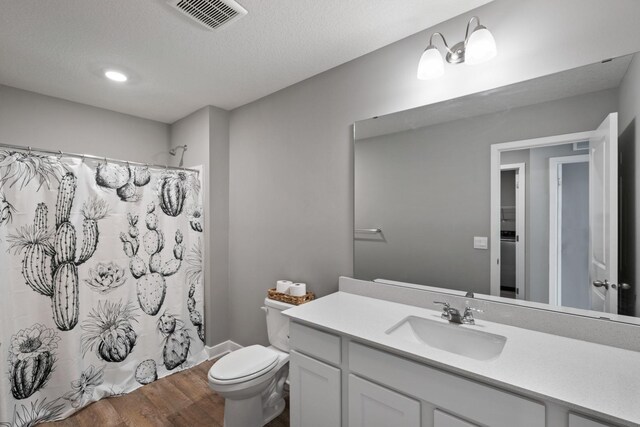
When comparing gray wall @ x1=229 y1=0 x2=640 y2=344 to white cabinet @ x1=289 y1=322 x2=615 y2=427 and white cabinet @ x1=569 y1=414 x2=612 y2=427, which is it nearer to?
white cabinet @ x1=289 y1=322 x2=615 y2=427

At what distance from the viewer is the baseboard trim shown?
2.80 meters

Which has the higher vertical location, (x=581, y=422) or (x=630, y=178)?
(x=630, y=178)

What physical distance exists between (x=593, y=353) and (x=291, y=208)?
6.13 ft

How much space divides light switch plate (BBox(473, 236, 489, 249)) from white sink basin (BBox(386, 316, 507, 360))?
41 cm

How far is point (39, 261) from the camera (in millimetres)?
1952

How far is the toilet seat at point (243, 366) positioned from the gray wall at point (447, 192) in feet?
2.65

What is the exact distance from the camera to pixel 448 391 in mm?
1047

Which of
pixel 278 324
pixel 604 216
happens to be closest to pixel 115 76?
pixel 278 324

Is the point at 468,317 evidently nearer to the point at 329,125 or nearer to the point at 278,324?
the point at 278,324

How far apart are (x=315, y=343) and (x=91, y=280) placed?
5.91 ft

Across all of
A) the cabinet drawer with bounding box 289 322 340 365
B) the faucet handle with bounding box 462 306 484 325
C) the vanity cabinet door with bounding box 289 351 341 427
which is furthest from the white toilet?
the faucet handle with bounding box 462 306 484 325

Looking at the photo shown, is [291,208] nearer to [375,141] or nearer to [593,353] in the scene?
[375,141]

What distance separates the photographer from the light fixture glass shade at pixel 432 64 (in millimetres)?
1488

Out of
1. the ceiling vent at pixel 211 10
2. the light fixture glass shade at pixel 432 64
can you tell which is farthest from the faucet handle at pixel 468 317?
the ceiling vent at pixel 211 10
